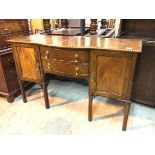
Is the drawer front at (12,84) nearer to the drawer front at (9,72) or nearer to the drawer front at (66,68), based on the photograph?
the drawer front at (9,72)

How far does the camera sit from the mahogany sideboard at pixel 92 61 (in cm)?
125

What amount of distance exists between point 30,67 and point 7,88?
1.50 ft

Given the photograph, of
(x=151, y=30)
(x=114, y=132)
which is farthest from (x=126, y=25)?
(x=114, y=132)

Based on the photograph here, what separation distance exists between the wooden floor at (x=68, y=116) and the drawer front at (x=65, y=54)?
0.64 metres

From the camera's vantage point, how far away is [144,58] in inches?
61.3

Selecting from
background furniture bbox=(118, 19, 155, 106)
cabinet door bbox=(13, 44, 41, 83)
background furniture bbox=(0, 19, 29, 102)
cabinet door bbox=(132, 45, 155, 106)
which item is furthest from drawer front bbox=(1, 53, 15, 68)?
cabinet door bbox=(132, 45, 155, 106)

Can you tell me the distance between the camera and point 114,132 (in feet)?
4.89

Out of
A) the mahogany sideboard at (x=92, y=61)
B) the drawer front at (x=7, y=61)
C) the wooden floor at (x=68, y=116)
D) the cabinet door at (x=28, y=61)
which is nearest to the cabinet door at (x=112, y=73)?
the mahogany sideboard at (x=92, y=61)

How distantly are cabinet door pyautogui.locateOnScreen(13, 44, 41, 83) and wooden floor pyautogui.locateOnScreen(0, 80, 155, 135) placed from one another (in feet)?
1.24

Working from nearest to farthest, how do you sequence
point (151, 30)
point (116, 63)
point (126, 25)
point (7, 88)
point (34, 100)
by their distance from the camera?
point (116, 63) → point (151, 30) → point (126, 25) → point (7, 88) → point (34, 100)

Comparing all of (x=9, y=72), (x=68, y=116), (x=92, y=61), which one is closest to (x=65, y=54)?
(x=92, y=61)

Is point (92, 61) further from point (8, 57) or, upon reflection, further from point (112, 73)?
point (8, 57)

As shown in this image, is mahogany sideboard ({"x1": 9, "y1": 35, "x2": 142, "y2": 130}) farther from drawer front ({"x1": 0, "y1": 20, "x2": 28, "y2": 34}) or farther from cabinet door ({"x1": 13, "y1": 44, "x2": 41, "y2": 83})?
drawer front ({"x1": 0, "y1": 20, "x2": 28, "y2": 34})
